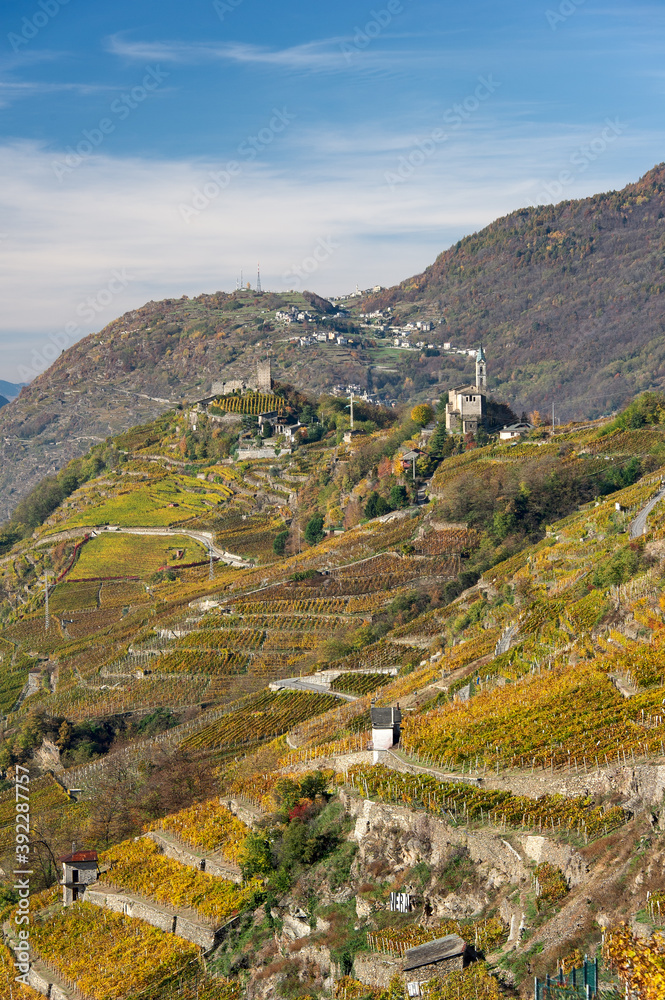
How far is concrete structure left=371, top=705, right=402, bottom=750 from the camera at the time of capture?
24.1 metres

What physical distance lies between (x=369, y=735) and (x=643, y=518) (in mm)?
13965

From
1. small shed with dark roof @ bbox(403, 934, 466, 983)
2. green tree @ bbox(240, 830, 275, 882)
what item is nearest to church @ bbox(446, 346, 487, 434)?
green tree @ bbox(240, 830, 275, 882)

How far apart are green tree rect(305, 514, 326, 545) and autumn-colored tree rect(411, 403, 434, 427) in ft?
34.3

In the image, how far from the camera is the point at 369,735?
29859 mm

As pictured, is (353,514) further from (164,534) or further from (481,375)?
(164,534)

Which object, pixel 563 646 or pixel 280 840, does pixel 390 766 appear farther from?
pixel 563 646

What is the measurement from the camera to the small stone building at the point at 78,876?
2697 centimetres

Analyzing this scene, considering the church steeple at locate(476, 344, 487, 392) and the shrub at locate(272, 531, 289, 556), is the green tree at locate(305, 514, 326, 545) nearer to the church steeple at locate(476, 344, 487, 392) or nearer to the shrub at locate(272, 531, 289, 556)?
the shrub at locate(272, 531, 289, 556)

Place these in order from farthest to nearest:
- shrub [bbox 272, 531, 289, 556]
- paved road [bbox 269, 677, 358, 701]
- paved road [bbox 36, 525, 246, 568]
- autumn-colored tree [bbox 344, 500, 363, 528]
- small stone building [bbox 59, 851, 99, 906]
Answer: paved road [bbox 36, 525, 246, 568] → shrub [bbox 272, 531, 289, 556] → autumn-colored tree [bbox 344, 500, 363, 528] → paved road [bbox 269, 677, 358, 701] → small stone building [bbox 59, 851, 99, 906]

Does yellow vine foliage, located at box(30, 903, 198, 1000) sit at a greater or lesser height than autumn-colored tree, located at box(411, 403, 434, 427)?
lesser

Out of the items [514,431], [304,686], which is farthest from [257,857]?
[514,431]

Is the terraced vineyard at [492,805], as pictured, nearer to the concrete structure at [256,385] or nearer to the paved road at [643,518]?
the paved road at [643,518]

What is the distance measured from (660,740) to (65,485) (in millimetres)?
99825

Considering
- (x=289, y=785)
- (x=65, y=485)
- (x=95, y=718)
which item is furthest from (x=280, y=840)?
(x=65, y=485)
